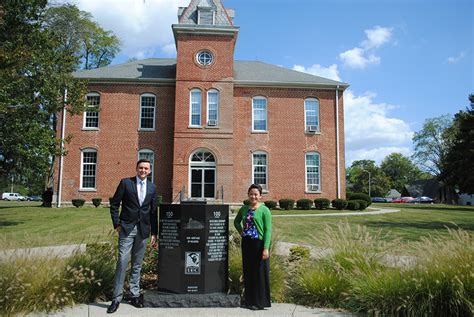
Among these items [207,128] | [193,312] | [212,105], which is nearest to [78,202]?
[207,128]

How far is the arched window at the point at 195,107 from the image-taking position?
25.5 metres

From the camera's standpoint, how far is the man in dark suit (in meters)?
5.21

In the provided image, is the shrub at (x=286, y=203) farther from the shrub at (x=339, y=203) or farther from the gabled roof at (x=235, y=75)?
the gabled roof at (x=235, y=75)

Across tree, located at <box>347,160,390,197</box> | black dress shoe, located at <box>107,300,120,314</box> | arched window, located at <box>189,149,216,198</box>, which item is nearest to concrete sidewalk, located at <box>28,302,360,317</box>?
black dress shoe, located at <box>107,300,120,314</box>

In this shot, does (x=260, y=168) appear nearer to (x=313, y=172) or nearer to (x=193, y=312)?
(x=313, y=172)

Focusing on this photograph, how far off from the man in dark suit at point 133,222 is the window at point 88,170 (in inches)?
863

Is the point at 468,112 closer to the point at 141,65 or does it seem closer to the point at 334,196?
the point at 334,196

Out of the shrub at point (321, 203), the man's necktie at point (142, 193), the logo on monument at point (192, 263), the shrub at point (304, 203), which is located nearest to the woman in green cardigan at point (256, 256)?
the logo on monument at point (192, 263)

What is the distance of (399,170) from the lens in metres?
113

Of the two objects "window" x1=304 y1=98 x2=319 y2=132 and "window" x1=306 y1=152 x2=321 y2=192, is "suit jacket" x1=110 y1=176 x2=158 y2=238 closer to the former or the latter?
"window" x1=306 y1=152 x2=321 y2=192

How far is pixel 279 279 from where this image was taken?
575 centimetres

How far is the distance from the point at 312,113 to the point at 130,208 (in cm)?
2345

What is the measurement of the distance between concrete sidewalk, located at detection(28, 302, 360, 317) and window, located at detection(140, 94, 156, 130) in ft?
71.6

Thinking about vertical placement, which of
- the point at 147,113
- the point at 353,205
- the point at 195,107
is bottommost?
the point at 353,205
